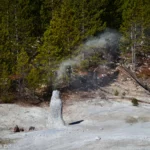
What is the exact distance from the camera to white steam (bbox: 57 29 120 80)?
37219 mm

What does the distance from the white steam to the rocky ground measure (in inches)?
106

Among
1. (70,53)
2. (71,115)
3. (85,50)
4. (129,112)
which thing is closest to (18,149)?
(71,115)

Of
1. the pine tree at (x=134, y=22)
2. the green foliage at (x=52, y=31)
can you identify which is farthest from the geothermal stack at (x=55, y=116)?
the pine tree at (x=134, y=22)

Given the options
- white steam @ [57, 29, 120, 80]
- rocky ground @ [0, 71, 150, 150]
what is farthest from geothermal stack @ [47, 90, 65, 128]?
white steam @ [57, 29, 120, 80]

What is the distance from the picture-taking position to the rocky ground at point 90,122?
23688 mm

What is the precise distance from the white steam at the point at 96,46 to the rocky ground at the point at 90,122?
2.69 metres

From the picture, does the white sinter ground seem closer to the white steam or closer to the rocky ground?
the rocky ground

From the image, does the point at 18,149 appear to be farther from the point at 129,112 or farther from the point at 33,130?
the point at 129,112

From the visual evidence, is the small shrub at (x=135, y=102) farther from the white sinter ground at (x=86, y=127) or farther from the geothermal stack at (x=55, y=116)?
the geothermal stack at (x=55, y=116)

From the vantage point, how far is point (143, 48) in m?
45.8

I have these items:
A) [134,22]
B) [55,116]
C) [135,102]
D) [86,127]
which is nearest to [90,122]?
[86,127]

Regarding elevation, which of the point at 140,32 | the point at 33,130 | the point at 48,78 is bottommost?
the point at 33,130

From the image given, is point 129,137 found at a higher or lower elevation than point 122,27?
lower

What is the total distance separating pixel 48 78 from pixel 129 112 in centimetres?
837
